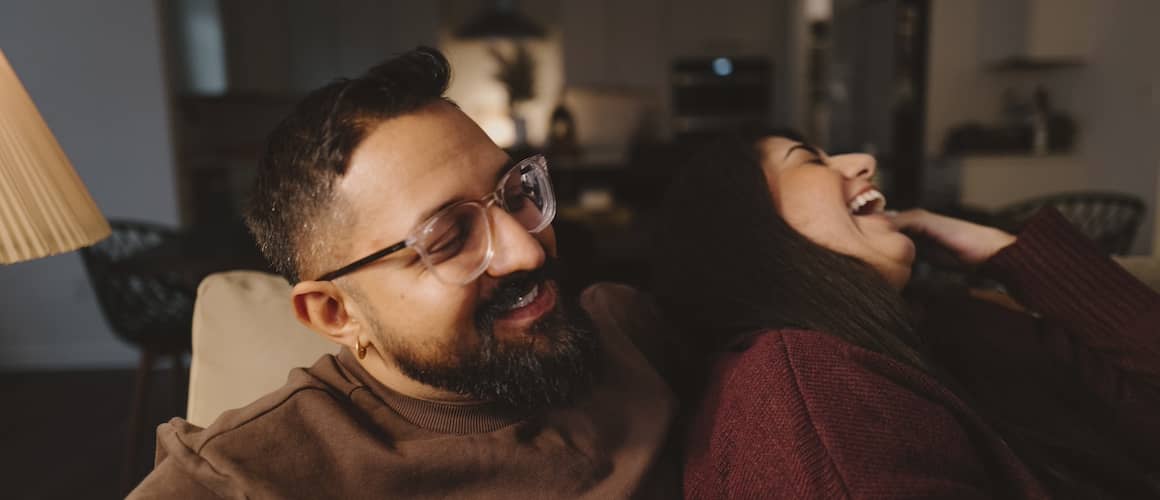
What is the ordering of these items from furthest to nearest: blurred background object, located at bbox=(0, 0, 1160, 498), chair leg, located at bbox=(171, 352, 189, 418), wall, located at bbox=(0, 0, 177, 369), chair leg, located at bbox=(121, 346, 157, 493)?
1. wall, located at bbox=(0, 0, 177, 369)
2. blurred background object, located at bbox=(0, 0, 1160, 498)
3. chair leg, located at bbox=(171, 352, 189, 418)
4. chair leg, located at bbox=(121, 346, 157, 493)

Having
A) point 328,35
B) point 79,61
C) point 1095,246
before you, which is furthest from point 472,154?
point 328,35

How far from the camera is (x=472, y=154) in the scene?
84 centimetres

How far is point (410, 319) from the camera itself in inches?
31.2

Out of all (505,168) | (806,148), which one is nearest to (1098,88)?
(806,148)

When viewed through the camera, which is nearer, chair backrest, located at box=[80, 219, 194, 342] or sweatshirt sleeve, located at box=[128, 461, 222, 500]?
sweatshirt sleeve, located at box=[128, 461, 222, 500]

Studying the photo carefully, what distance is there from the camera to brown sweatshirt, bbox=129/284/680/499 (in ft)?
2.34

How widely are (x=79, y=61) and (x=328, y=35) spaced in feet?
8.15

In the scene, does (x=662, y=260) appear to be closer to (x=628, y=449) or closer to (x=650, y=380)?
(x=650, y=380)

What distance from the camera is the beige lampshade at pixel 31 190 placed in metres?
0.86

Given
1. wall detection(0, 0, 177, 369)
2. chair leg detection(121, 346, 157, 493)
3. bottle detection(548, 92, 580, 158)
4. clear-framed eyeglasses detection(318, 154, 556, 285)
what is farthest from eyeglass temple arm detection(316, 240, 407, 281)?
bottle detection(548, 92, 580, 158)

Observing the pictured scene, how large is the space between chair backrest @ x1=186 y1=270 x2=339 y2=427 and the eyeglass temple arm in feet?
0.97

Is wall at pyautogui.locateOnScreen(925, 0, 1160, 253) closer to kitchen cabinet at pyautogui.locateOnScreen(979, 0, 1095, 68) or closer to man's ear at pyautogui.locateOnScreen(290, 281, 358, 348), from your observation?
kitchen cabinet at pyautogui.locateOnScreen(979, 0, 1095, 68)

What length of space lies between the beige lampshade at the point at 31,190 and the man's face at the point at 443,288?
1.33 feet

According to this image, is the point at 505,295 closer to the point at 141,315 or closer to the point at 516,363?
the point at 516,363
